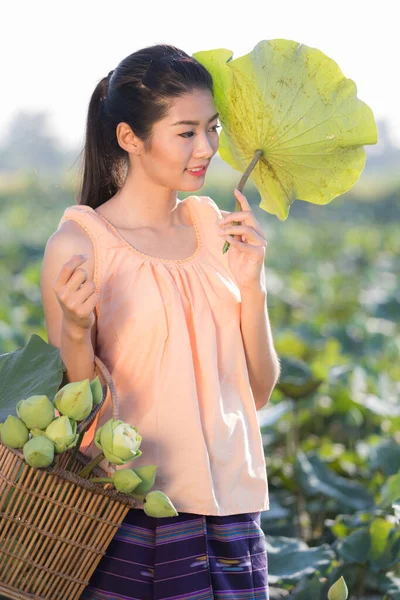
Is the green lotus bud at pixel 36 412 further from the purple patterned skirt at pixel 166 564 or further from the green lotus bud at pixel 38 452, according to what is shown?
the purple patterned skirt at pixel 166 564

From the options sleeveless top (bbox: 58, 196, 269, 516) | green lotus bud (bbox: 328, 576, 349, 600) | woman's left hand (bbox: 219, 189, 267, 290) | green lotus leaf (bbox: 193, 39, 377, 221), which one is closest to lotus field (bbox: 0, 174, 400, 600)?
green lotus bud (bbox: 328, 576, 349, 600)

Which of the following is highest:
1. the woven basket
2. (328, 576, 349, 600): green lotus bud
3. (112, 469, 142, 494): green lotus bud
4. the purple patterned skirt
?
(112, 469, 142, 494): green lotus bud

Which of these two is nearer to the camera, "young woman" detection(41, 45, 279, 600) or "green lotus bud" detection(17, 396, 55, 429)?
"green lotus bud" detection(17, 396, 55, 429)

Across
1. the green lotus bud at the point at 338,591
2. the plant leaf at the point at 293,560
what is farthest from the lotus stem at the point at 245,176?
the plant leaf at the point at 293,560

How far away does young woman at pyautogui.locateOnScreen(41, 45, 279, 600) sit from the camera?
5.74 ft

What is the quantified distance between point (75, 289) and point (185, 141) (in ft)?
1.23

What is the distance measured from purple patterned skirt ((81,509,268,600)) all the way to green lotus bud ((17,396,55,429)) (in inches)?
11.9

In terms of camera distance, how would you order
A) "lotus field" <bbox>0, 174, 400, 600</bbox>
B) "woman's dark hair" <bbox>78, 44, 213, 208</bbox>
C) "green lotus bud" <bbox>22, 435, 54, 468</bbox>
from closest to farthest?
"green lotus bud" <bbox>22, 435, 54, 468</bbox>, "woman's dark hair" <bbox>78, 44, 213, 208</bbox>, "lotus field" <bbox>0, 174, 400, 600</bbox>

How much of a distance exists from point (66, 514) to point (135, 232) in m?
0.59

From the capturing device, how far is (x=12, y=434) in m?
1.52

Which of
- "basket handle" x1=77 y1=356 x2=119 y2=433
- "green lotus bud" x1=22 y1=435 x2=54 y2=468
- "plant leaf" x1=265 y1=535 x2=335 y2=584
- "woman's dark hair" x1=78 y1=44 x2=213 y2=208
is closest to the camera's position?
"green lotus bud" x1=22 y1=435 x2=54 y2=468

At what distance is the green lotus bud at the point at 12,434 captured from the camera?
4.99 feet

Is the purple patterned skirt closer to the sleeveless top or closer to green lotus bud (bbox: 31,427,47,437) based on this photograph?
the sleeveless top

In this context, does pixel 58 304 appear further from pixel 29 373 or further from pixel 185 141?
pixel 185 141
